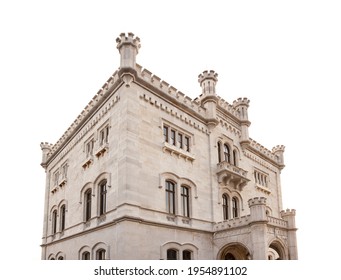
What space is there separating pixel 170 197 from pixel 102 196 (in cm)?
442

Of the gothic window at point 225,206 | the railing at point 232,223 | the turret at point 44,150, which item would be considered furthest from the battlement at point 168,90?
the turret at point 44,150

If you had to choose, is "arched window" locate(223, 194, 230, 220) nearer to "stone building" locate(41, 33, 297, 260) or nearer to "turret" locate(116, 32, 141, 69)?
"stone building" locate(41, 33, 297, 260)

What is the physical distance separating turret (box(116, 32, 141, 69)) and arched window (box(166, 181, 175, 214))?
7.98 meters

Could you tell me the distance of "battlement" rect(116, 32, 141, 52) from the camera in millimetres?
22891

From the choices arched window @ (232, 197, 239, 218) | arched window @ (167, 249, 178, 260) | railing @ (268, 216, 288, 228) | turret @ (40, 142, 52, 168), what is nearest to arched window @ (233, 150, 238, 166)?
arched window @ (232, 197, 239, 218)

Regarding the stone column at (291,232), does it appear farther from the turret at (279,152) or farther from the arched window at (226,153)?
the turret at (279,152)

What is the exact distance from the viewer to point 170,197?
75.9 ft

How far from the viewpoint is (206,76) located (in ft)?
94.7

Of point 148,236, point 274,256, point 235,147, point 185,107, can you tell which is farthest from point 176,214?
point 274,256

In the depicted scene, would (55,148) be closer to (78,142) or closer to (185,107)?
(78,142)

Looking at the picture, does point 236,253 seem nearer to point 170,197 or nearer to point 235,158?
point 170,197

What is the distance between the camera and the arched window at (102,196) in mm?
22727

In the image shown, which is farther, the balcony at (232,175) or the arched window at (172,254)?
the balcony at (232,175)

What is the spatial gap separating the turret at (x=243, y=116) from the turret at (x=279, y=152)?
814cm
